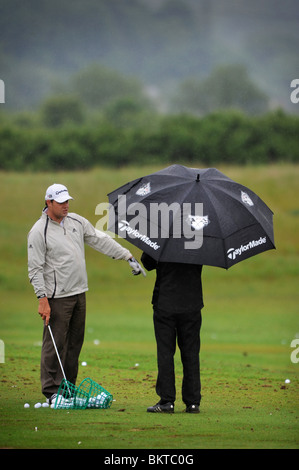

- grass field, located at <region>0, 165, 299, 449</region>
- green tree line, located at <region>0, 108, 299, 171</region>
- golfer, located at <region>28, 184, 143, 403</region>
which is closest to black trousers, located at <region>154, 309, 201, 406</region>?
grass field, located at <region>0, 165, 299, 449</region>

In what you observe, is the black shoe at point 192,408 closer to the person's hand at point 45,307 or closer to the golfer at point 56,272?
the golfer at point 56,272

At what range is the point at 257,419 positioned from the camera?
25.5ft

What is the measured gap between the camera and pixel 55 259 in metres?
8.04

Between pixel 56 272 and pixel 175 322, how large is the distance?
4.17 feet

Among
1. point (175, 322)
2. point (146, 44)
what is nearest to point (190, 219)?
point (175, 322)

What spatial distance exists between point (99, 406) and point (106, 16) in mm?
90261

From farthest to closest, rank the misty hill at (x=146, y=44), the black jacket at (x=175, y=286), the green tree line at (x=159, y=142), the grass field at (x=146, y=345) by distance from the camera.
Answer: the misty hill at (x=146, y=44), the green tree line at (x=159, y=142), the black jacket at (x=175, y=286), the grass field at (x=146, y=345)

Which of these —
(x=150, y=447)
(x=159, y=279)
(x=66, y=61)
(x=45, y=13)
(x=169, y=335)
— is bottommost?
(x=150, y=447)

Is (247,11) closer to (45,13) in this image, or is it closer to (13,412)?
(45,13)

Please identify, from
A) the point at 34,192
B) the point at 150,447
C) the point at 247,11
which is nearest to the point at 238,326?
the point at 150,447

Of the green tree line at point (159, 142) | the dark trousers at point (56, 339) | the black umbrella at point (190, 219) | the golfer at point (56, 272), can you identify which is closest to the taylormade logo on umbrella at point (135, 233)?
the black umbrella at point (190, 219)

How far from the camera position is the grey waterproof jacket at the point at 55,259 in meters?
7.92

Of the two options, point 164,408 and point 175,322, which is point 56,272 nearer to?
point 175,322

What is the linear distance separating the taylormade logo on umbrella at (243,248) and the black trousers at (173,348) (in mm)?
682
